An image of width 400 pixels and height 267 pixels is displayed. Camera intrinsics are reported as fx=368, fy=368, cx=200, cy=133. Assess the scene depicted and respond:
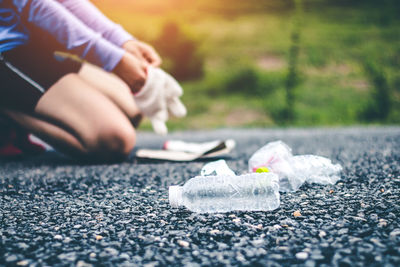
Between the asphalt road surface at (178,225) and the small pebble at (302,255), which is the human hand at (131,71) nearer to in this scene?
the asphalt road surface at (178,225)

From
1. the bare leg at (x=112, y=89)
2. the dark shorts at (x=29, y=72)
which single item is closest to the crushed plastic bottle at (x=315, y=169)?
the bare leg at (x=112, y=89)

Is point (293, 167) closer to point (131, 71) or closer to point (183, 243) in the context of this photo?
point (183, 243)

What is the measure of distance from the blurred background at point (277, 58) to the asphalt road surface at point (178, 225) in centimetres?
407

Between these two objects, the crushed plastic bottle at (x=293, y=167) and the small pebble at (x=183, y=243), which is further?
the crushed plastic bottle at (x=293, y=167)

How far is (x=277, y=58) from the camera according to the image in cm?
1030

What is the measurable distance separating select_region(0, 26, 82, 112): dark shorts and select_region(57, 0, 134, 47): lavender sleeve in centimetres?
27

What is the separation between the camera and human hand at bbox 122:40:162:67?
2.59 metres

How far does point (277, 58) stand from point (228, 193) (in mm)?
9250

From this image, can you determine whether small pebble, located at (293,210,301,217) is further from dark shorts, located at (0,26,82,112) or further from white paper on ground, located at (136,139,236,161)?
dark shorts, located at (0,26,82,112)

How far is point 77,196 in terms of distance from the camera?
1819 millimetres

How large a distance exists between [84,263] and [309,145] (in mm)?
2610

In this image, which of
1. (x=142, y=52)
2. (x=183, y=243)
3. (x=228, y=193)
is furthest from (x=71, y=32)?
(x=183, y=243)

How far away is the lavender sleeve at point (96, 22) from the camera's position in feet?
8.73

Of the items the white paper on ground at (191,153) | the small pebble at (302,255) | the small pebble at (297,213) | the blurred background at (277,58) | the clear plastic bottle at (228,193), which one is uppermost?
the blurred background at (277,58)
